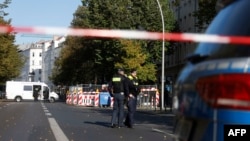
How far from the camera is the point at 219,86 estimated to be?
3.08 m

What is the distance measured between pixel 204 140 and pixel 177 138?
0.78 metres

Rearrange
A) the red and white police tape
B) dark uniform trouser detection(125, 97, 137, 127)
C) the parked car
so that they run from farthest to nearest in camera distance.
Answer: dark uniform trouser detection(125, 97, 137, 127) → the red and white police tape → the parked car

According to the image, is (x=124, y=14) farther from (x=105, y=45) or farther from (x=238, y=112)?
(x=238, y=112)

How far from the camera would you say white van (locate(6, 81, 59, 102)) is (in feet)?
232

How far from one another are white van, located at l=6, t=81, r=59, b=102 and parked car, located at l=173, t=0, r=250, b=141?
66.4 metres

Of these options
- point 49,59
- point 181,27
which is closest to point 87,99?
point 181,27

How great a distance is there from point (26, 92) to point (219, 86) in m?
69.9

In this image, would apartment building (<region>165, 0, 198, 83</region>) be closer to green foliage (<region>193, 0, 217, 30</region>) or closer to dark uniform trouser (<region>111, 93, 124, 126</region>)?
green foliage (<region>193, 0, 217, 30</region>)

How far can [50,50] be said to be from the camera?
175875mm

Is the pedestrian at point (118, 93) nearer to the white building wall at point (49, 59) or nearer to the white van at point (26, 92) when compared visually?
the white van at point (26, 92)

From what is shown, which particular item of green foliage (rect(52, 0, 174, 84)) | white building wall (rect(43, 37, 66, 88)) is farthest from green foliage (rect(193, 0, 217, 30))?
white building wall (rect(43, 37, 66, 88))

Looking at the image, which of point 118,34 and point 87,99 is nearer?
point 118,34

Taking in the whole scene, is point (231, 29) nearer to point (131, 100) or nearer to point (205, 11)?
point (131, 100)

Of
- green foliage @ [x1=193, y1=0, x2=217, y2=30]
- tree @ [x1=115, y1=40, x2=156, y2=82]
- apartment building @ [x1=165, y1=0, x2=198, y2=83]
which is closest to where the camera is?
green foliage @ [x1=193, y1=0, x2=217, y2=30]
